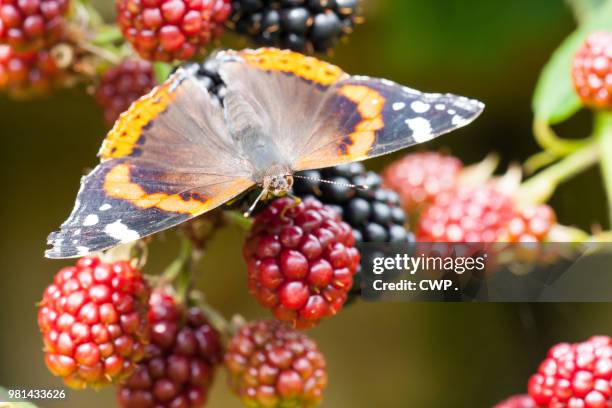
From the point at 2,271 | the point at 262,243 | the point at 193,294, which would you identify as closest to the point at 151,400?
the point at 193,294

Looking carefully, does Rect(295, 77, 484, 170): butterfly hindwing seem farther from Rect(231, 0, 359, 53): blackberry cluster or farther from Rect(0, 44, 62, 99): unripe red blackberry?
Rect(0, 44, 62, 99): unripe red blackberry

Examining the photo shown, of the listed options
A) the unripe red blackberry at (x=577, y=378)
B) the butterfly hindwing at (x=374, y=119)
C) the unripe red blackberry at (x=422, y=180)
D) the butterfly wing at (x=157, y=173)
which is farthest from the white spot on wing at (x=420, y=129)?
the unripe red blackberry at (x=422, y=180)

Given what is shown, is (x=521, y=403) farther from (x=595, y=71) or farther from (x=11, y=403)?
(x=11, y=403)

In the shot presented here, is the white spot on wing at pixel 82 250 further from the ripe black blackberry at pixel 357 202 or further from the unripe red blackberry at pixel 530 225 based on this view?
the unripe red blackberry at pixel 530 225

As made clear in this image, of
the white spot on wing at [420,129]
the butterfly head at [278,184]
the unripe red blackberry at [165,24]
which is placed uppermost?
the unripe red blackberry at [165,24]

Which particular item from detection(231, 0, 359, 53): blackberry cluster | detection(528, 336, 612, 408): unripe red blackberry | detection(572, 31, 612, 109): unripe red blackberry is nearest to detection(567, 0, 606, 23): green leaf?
detection(572, 31, 612, 109): unripe red blackberry

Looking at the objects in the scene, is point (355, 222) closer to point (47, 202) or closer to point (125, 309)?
point (125, 309)

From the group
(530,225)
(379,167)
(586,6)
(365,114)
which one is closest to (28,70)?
(365,114)
